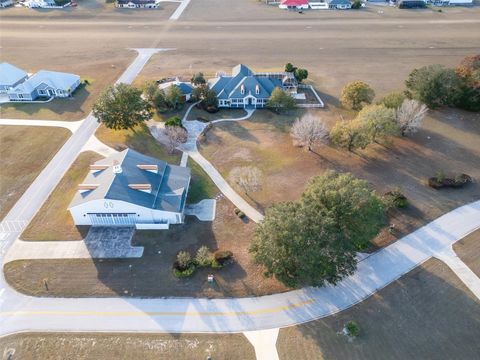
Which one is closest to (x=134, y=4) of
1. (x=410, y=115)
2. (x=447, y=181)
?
(x=410, y=115)

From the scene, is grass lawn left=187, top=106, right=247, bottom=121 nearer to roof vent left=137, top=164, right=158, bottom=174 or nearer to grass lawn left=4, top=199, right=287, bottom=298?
roof vent left=137, top=164, right=158, bottom=174

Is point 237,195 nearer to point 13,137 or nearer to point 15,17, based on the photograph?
point 13,137

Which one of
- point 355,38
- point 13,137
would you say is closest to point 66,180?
point 13,137

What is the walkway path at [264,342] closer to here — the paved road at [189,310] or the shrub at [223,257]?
the paved road at [189,310]

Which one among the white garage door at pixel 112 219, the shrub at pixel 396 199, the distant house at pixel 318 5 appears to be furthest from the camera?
the distant house at pixel 318 5

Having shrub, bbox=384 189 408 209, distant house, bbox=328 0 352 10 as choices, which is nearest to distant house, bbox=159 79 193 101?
shrub, bbox=384 189 408 209

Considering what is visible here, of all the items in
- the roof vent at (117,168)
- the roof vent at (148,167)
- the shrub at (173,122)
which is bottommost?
the shrub at (173,122)

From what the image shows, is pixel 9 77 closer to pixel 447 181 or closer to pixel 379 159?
pixel 379 159

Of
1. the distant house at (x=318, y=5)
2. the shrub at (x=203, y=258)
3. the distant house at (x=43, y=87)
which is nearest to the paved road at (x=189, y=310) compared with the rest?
the shrub at (x=203, y=258)
